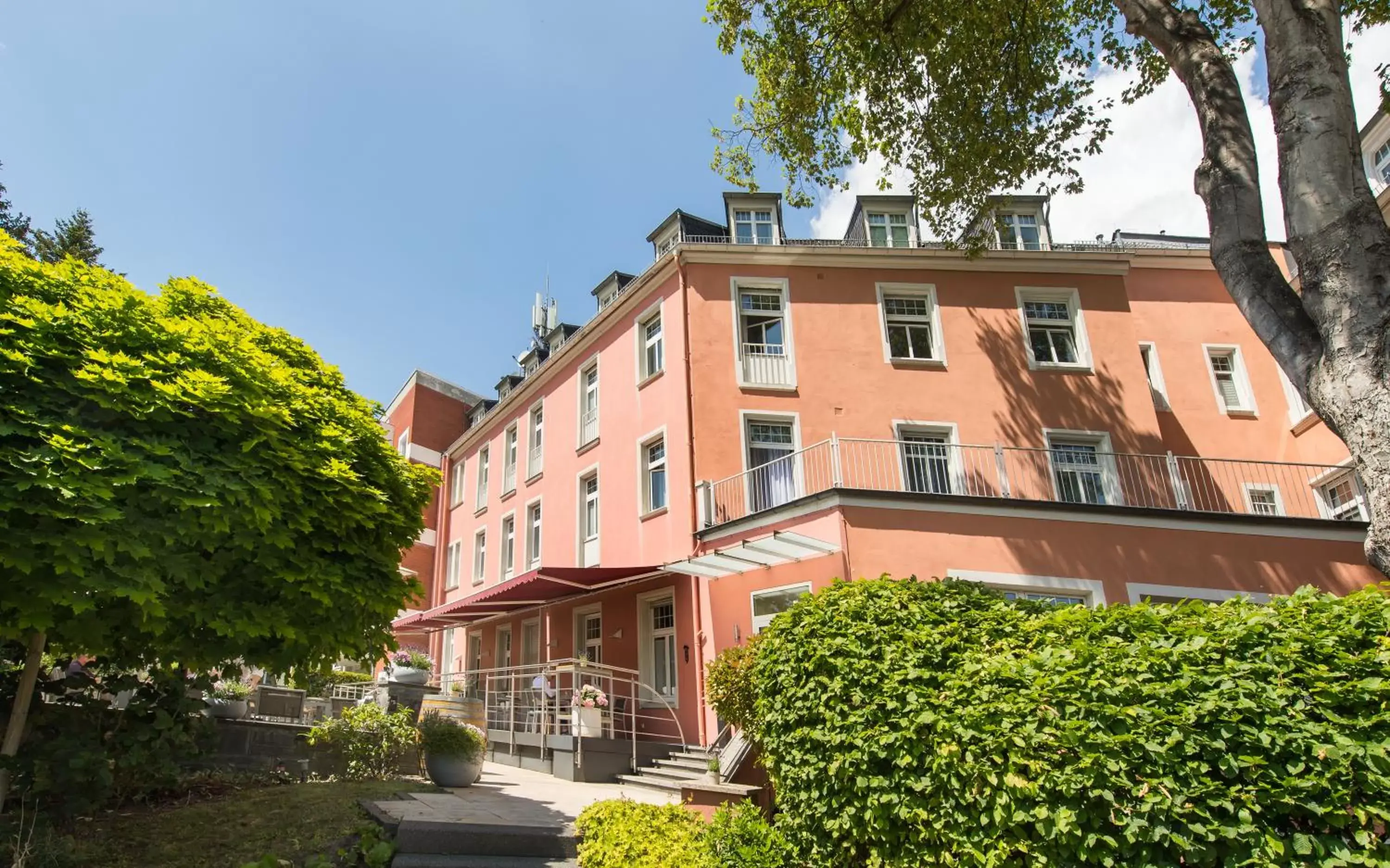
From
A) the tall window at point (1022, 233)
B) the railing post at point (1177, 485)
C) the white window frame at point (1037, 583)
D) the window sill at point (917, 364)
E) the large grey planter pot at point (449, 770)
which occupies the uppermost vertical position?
the tall window at point (1022, 233)

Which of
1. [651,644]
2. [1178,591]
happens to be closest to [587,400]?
[651,644]

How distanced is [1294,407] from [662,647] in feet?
50.3

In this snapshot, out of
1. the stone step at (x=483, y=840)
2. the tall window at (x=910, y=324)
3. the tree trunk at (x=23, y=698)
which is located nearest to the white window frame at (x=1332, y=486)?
the tall window at (x=910, y=324)

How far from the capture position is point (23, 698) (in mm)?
6461

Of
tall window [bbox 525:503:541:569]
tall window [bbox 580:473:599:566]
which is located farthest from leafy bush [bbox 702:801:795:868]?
tall window [bbox 525:503:541:569]

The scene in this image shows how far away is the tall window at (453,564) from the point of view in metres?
26.6

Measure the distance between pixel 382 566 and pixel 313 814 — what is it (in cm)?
232

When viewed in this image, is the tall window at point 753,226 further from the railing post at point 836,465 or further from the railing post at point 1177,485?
the railing post at point 1177,485

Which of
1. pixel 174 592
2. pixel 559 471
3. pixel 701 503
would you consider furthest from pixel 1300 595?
pixel 559 471

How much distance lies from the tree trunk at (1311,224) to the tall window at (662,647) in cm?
1068

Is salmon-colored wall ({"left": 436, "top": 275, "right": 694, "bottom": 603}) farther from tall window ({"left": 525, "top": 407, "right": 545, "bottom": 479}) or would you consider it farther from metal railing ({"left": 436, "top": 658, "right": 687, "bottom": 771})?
metal railing ({"left": 436, "top": 658, "right": 687, "bottom": 771})

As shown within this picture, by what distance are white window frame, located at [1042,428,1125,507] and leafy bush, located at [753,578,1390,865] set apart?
7.66m

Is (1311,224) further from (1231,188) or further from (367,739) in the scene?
(367,739)

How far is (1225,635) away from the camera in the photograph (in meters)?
4.51
